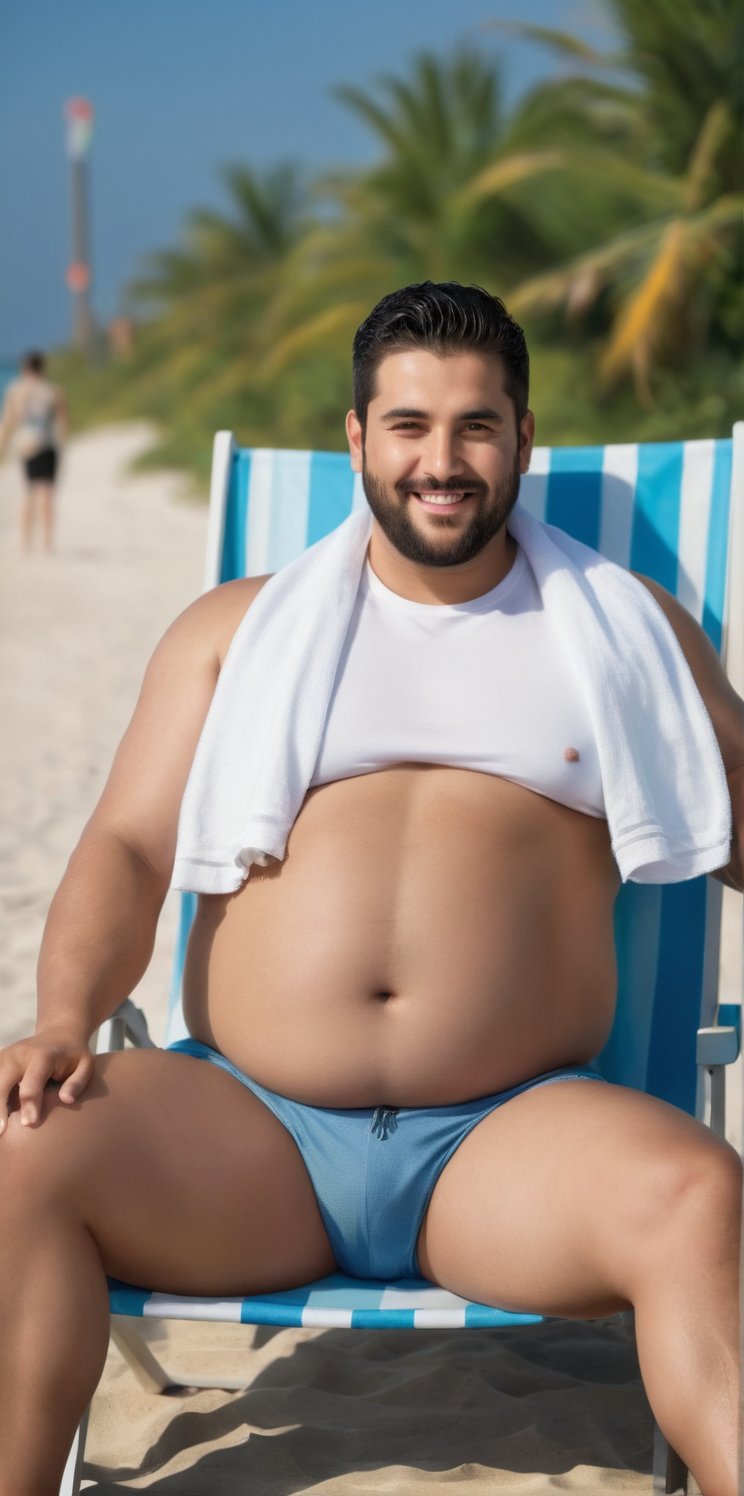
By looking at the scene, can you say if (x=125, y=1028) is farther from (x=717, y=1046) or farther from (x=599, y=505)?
(x=599, y=505)

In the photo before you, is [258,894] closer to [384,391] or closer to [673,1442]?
[384,391]

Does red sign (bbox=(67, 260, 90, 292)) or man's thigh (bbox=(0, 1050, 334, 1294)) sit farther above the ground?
red sign (bbox=(67, 260, 90, 292))

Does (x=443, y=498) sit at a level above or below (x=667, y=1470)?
above

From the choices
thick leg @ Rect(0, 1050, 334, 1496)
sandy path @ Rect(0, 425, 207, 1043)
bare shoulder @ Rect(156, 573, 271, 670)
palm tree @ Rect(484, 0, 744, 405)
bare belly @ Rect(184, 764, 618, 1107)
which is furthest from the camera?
palm tree @ Rect(484, 0, 744, 405)

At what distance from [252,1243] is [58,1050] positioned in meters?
0.37

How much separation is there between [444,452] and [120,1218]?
3.77 feet

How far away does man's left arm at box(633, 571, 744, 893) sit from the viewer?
2.58m

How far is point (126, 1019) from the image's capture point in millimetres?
2688

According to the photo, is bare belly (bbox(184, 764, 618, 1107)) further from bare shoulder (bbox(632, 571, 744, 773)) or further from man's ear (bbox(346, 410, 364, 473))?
man's ear (bbox(346, 410, 364, 473))

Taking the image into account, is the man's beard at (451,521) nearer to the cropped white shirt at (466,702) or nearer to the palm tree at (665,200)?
the cropped white shirt at (466,702)

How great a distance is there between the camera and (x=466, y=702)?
2527 millimetres

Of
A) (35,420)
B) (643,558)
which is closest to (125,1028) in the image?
(643,558)

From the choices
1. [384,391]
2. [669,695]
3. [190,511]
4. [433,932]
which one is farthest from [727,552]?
[190,511]

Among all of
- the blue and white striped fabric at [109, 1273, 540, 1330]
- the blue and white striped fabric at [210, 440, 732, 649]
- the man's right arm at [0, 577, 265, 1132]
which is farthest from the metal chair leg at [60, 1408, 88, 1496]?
the blue and white striped fabric at [210, 440, 732, 649]
